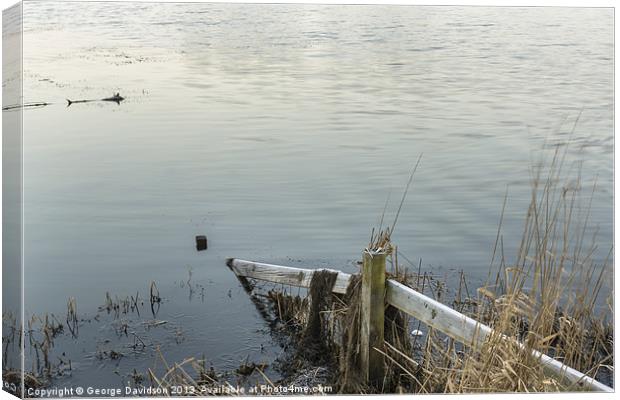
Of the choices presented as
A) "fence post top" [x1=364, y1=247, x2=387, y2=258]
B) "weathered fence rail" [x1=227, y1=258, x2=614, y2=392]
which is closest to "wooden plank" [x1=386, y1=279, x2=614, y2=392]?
"weathered fence rail" [x1=227, y1=258, x2=614, y2=392]

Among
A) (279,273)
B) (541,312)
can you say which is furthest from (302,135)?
(541,312)

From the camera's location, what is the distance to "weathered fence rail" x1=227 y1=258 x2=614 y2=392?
5.11 m

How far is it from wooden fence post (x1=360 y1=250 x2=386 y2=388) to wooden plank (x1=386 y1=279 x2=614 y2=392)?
0.08 meters

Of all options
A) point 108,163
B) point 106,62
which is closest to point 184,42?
point 106,62

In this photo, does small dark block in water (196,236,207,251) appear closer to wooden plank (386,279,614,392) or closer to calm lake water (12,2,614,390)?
calm lake water (12,2,614,390)

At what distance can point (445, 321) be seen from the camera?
5414 mm

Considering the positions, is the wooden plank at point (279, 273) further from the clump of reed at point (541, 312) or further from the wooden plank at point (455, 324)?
the clump of reed at point (541, 312)

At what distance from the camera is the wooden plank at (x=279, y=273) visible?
6027 mm

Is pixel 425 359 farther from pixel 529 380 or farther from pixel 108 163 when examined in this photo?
pixel 108 163

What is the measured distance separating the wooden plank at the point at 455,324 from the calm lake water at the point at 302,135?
2.23 ft

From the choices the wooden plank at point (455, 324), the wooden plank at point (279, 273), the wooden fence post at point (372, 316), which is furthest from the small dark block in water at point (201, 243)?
the wooden plank at point (455, 324)

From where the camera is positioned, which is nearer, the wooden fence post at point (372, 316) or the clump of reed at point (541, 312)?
the clump of reed at point (541, 312)

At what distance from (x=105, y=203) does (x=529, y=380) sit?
2602mm

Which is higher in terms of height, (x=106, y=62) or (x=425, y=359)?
(x=106, y=62)
